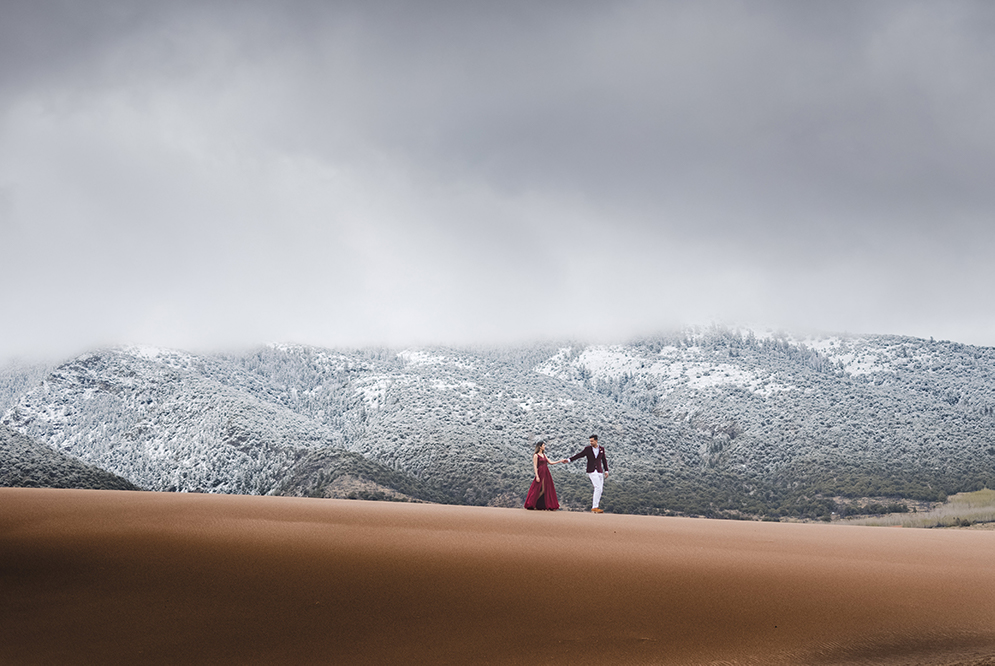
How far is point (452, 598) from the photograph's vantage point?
684cm

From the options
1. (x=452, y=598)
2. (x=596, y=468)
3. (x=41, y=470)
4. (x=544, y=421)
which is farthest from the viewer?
(x=544, y=421)

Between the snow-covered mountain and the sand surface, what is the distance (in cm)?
2977

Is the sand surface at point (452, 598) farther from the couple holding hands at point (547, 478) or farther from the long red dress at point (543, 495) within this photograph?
the long red dress at point (543, 495)

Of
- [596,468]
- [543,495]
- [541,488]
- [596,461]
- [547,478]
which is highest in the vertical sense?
[596,461]

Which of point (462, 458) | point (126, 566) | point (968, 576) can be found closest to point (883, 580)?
point (968, 576)

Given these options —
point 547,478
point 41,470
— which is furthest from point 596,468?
point 41,470

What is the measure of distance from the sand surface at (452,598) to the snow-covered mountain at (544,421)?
2977cm

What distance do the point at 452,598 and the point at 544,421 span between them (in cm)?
4957

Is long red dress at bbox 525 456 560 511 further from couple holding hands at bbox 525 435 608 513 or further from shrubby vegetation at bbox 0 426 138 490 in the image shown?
shrubby vegetation at bbox 0 426 138 490

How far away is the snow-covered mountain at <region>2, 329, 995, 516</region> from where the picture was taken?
142 feet

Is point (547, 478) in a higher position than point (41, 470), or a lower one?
higher

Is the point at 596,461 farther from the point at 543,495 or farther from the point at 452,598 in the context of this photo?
the point at 452,598

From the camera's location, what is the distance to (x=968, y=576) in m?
8.77

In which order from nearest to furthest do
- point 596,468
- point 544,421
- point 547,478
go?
point 547,478
point 596,468
point 544,421
